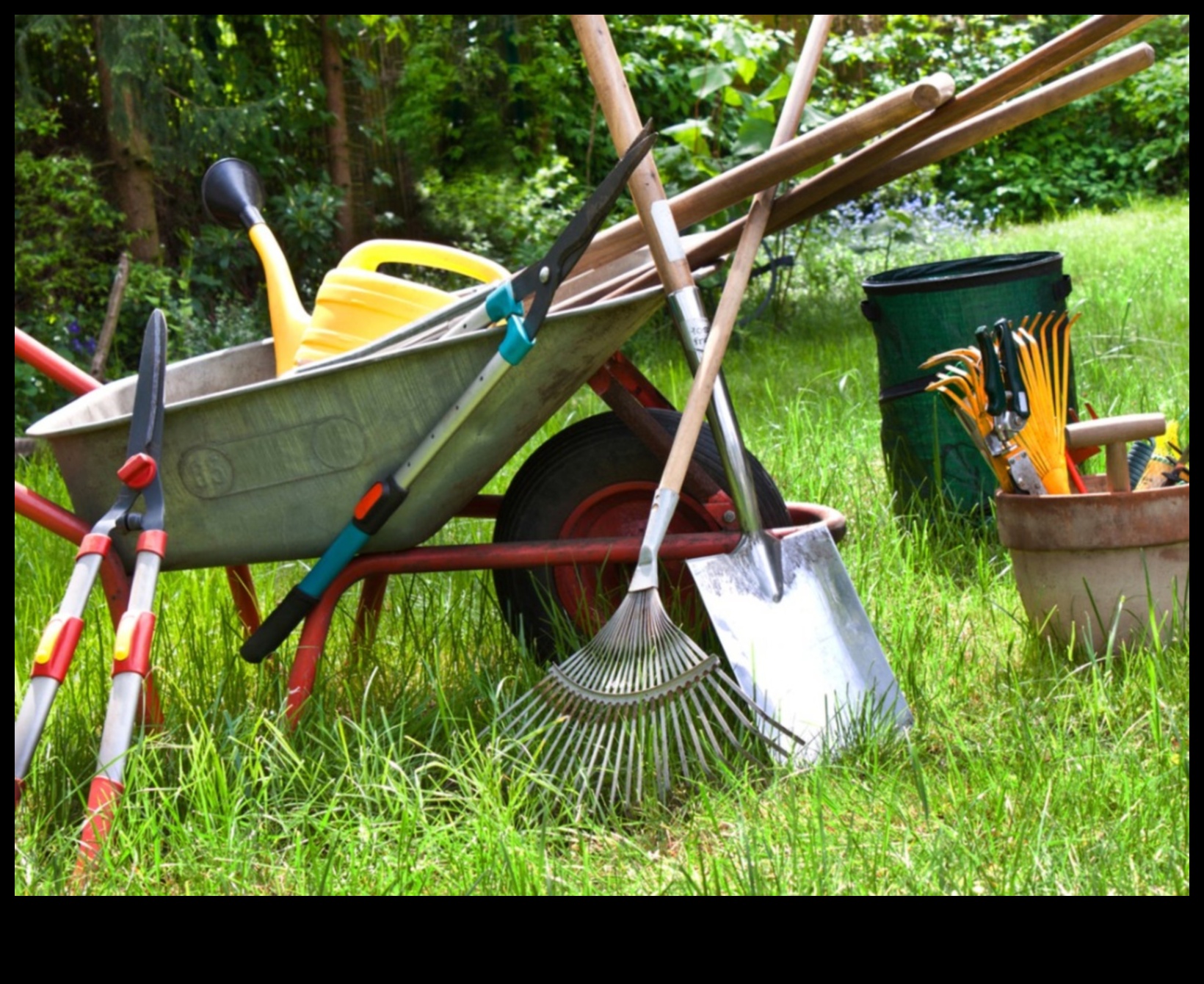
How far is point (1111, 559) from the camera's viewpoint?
2.03 m

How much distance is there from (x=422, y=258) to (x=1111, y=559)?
130 cm

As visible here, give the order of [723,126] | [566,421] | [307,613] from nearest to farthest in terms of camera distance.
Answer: [307,613]
[566,421]
[723,126]

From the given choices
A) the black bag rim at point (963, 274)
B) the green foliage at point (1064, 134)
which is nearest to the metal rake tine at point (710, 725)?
the black bag rim at point (963, 274)

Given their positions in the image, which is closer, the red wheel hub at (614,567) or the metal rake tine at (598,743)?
the metal rake tine at (598,743)

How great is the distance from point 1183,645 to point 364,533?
4.36ft

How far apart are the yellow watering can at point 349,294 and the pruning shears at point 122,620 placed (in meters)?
0.45

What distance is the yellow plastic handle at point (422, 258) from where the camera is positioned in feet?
7.39

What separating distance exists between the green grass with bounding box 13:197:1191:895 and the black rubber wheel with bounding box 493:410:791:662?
0.11 meters

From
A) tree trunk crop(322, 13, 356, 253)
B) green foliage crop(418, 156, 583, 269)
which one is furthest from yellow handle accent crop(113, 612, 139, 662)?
tree trunk crop(322, 13, 356, 253)

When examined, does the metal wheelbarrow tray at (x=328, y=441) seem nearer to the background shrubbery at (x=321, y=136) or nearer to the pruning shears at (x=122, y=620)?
the pruning shears at (x=122, y=620)

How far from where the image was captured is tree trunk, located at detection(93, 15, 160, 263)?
5.32 meters

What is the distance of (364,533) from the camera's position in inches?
75.8
